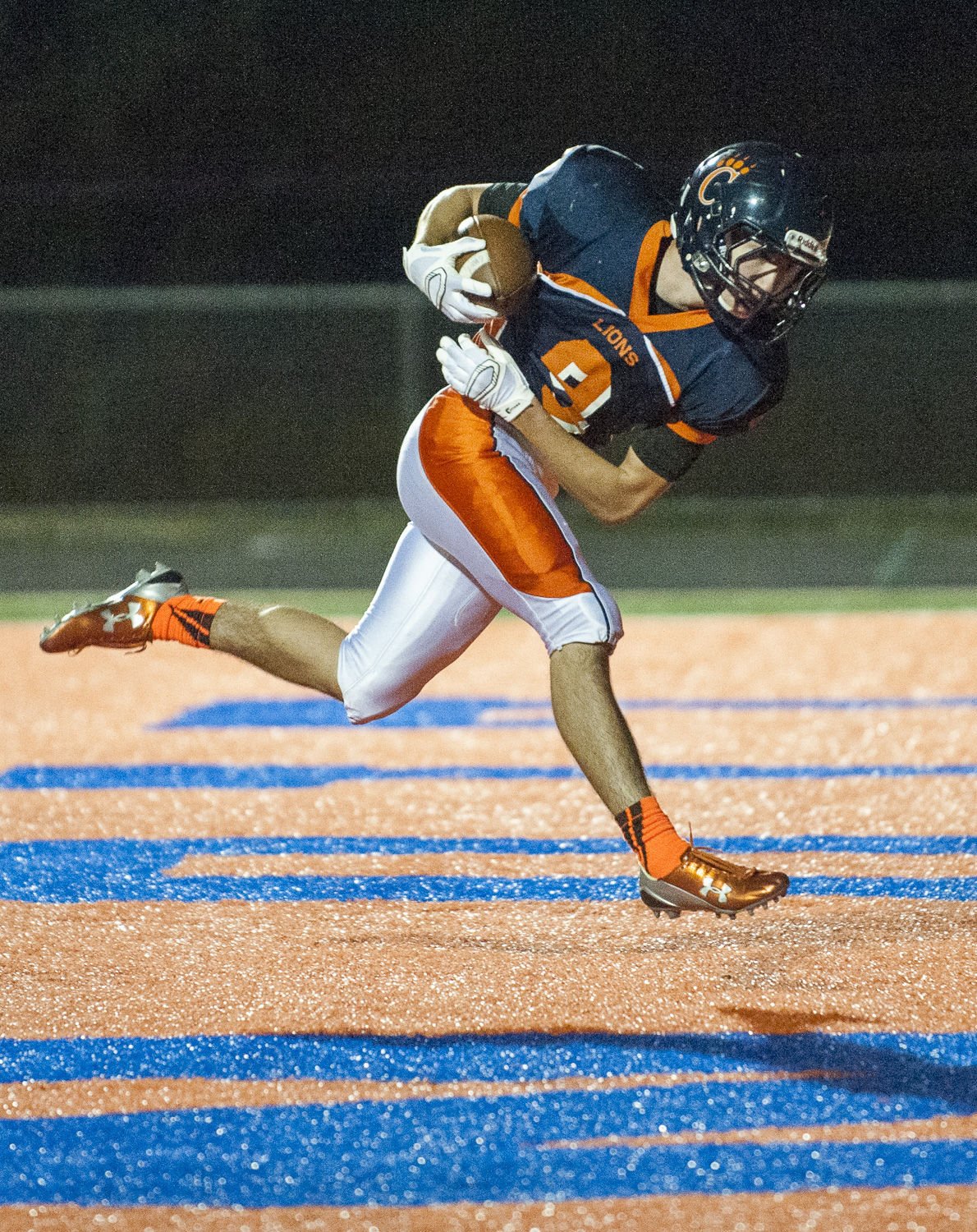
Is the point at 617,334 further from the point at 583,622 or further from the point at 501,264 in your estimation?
the point at 583,622

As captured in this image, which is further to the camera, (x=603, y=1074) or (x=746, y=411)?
(x=746, y=411)

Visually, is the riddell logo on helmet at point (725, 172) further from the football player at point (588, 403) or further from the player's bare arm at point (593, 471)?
the player's bare arm at point (593, 471)

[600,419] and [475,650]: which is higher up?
[600,419]

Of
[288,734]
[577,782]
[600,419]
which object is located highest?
[600,419]

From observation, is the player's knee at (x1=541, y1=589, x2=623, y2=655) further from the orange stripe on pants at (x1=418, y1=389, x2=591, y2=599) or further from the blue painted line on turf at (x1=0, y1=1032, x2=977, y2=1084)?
the blue painted line on turf at (x1=0, y1=1032, x2=977, y2=1084)

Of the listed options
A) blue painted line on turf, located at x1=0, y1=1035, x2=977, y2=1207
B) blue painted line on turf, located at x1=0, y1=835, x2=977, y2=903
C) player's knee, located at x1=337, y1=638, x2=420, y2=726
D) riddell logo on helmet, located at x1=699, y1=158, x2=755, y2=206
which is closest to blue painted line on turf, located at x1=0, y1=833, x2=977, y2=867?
blue painted line on turf, located at x1=0, y1=835, x2=977, y2=903

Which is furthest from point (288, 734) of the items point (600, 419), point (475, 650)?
point (600, 419)

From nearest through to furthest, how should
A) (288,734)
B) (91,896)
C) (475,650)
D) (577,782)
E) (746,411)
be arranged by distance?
(746,411) < (91,896) < (577,782) < (288,734) < (475,650)

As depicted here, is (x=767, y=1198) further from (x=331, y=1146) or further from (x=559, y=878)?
(x=559, y=878)

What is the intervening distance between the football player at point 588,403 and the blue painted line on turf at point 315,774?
4.96 feet

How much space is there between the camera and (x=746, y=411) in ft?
11.6

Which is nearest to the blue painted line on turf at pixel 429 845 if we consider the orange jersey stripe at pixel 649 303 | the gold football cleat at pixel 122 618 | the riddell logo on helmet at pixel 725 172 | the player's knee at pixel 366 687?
the gold football cleat at pixel 122 618

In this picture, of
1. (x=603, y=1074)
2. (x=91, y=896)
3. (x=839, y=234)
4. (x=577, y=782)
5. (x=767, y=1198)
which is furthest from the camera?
(x=839, y=234)

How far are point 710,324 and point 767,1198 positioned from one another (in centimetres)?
183
